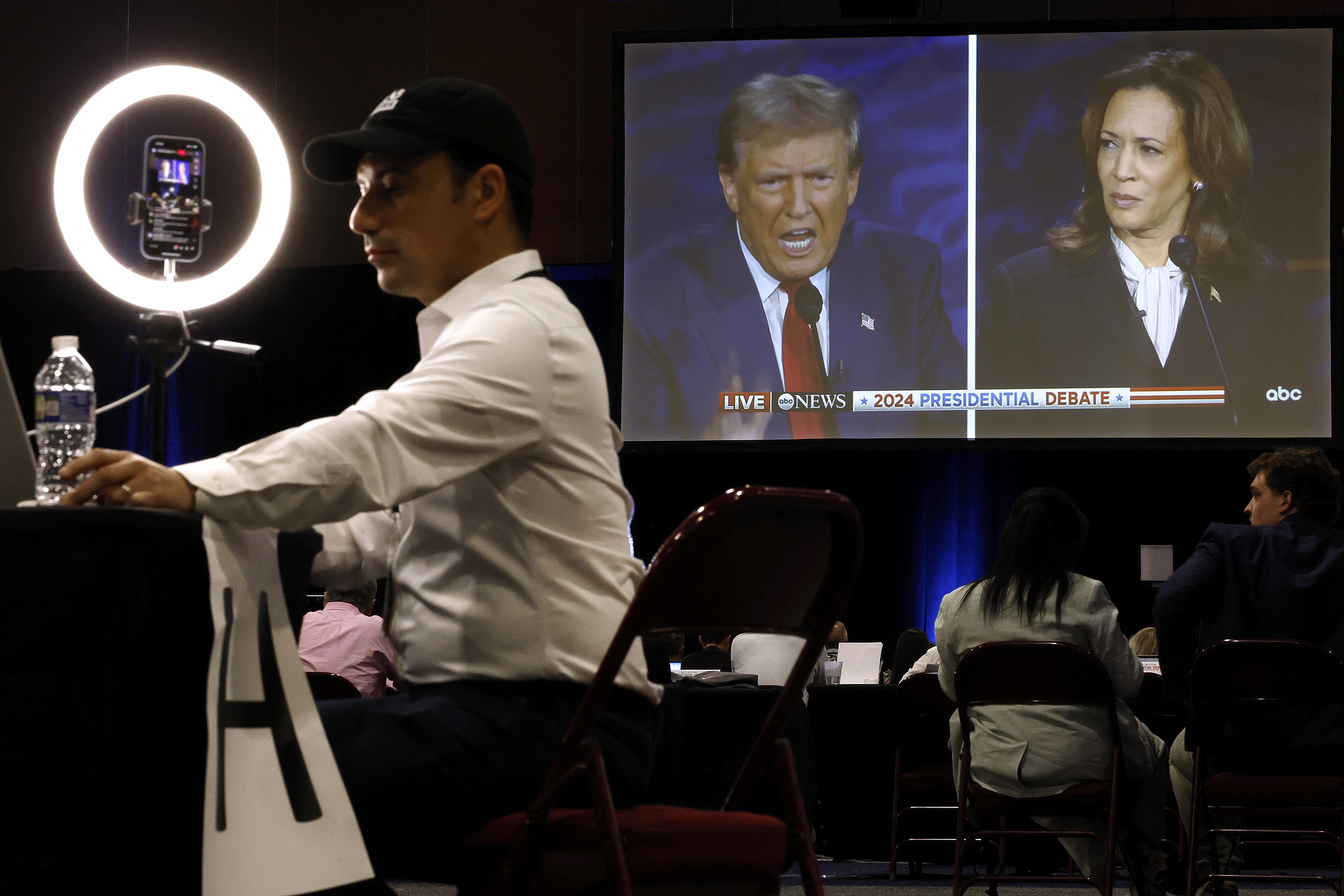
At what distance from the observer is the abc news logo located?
252 inches

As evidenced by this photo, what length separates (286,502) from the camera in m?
1.19

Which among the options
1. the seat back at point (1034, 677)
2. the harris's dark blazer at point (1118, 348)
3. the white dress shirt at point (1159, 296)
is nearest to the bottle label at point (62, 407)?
the seat back at point (1034, 677)

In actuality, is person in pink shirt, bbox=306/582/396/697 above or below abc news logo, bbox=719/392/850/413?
below

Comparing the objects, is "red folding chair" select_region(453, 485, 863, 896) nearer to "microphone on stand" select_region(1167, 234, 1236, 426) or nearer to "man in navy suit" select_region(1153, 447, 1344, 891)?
"man in navy suit" select_region(1153, 447, 1344, 891)

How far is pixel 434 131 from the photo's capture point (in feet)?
4.85

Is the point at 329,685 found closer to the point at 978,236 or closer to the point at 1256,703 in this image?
A: the point at 1256,703

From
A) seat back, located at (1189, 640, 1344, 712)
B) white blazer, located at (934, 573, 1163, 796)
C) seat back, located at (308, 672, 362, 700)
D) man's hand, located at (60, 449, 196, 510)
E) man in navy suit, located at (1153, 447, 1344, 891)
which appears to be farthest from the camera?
man in navy suit, located at (1153, 447, 1344, 891)

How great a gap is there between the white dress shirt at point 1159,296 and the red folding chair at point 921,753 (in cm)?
223

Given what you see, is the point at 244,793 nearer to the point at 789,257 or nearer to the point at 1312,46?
the point at 789,257

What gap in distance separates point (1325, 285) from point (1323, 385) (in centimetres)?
46

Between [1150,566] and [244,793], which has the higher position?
[244,793]

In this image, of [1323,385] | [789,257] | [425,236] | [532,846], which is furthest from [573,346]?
[1323,385]

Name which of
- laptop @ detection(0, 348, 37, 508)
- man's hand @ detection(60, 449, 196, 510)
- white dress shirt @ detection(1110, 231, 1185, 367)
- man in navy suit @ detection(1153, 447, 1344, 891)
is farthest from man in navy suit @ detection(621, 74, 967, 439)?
man's hand @ detection(60, 449, 196, 510)

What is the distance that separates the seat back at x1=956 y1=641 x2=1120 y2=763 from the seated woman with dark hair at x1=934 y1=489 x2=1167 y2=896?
0.27ft
